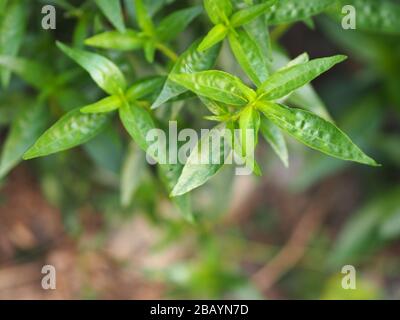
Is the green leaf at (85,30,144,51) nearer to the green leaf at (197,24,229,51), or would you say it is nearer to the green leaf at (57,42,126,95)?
the green leaf at (57,42,126,95)

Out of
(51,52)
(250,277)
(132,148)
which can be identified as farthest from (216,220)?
(51,52)

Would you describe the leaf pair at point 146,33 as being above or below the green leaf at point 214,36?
above

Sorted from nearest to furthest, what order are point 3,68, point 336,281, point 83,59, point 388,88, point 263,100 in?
point 263,100, point 83,59, point 3,68, point 388,88, point 336,281

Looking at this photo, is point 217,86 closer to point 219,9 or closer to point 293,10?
point 219,9

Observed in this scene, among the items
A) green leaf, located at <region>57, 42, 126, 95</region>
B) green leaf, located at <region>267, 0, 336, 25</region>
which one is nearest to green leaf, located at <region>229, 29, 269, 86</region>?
green leaf, located at <region>267, 0, 336, 25</region>

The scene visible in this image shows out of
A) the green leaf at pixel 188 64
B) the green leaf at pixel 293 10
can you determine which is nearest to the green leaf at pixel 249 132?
the green leaf at pixel 188 64

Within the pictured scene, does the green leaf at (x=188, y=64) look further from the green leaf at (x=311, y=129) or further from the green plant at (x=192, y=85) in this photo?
the green leaf at (x=311, y=129)

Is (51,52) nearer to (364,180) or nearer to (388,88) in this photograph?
(388,88)
